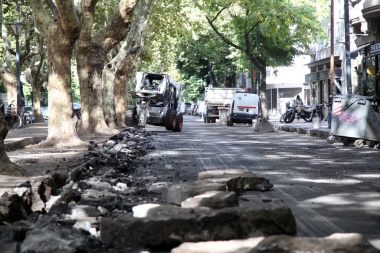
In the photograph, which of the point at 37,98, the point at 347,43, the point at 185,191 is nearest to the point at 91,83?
the point at 347,43

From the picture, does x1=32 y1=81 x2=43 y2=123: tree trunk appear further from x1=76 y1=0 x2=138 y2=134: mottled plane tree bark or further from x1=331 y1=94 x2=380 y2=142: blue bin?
x1=331 y1=94 x2=380 y2=142: blue bin

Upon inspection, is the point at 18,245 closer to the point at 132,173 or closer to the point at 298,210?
A: the point at 298,210

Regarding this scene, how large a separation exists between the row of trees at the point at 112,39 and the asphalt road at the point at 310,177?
3.63 m

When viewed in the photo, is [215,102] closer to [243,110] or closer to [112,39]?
[243,110]

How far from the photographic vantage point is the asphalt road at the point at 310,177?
7069 millimetres

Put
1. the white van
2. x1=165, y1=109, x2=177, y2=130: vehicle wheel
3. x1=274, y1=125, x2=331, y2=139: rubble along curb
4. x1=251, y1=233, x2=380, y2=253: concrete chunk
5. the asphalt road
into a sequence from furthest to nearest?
the white van < x1=165, y1=109, x2=177, y2=130: vehicle wheel < x1=274, y1=125, x2=331, y2=139: rubble along curb < the asphalt road < x1=251, y1=233, x2=380, y2=253: concrete chunk

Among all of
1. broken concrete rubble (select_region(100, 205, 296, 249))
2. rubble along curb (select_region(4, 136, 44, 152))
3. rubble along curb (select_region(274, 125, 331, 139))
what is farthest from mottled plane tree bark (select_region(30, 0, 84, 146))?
broken concrete rubble (select_region(100, 205, 296, 249))

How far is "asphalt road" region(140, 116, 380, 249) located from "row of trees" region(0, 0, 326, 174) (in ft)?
11.9

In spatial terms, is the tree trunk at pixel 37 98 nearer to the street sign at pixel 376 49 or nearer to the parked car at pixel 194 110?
the street sign at pixel 376 49

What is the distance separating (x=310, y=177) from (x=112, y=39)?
15.9m

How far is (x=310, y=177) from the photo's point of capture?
11.8 meters

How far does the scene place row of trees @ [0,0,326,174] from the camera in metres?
19.3

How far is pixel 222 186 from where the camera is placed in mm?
8125

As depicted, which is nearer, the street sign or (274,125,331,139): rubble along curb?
the street sign
